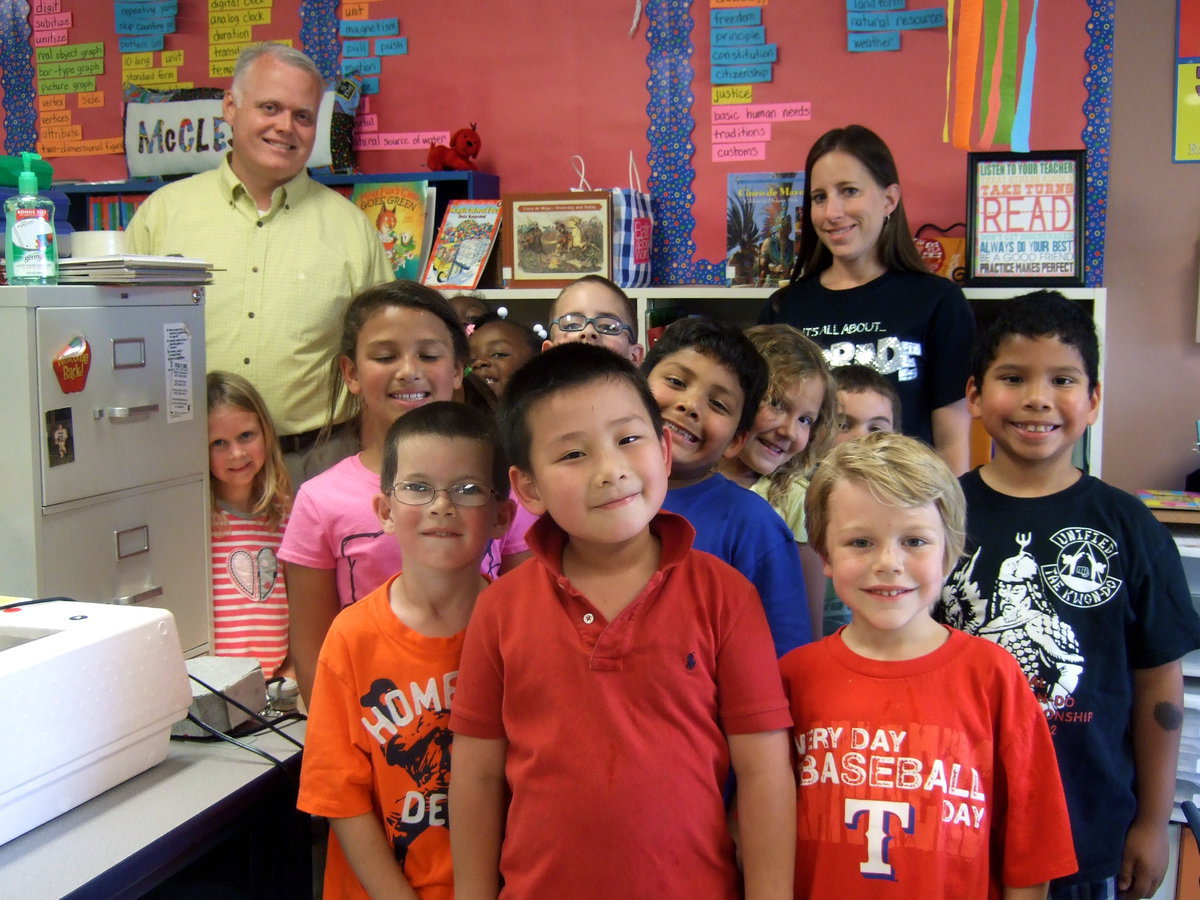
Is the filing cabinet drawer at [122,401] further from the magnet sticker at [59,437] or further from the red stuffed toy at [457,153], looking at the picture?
the red stuffed toy at [457,153]

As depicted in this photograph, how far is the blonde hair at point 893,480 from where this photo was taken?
1.28 meters

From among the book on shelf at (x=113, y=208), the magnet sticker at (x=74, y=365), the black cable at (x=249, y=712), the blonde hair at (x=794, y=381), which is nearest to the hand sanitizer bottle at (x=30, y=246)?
the magnet sticker at (x=74, y=365)

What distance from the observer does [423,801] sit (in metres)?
1.35

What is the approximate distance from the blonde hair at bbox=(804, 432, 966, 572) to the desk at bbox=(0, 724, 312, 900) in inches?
30.6

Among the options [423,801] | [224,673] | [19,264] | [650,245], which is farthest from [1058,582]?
[650,245]

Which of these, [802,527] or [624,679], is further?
[802,527]

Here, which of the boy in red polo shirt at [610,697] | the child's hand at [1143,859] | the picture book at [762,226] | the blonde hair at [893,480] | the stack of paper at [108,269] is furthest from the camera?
the picture book at [762,226]

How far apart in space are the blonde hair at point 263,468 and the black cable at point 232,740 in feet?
1.94

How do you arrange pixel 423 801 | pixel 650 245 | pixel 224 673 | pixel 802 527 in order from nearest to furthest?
pixel 423 801 → pixel 224 673 → pixel 802 527 → pixel 650 245

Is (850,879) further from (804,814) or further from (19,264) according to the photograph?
(19,264)

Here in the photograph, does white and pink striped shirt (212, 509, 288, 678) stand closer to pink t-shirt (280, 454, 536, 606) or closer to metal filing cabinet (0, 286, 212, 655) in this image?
metal filing cabinet (0, 286, 212, 655)

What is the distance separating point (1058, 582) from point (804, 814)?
50cm

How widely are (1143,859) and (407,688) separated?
103 centimetres

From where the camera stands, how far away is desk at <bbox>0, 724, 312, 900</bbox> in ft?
3.87
